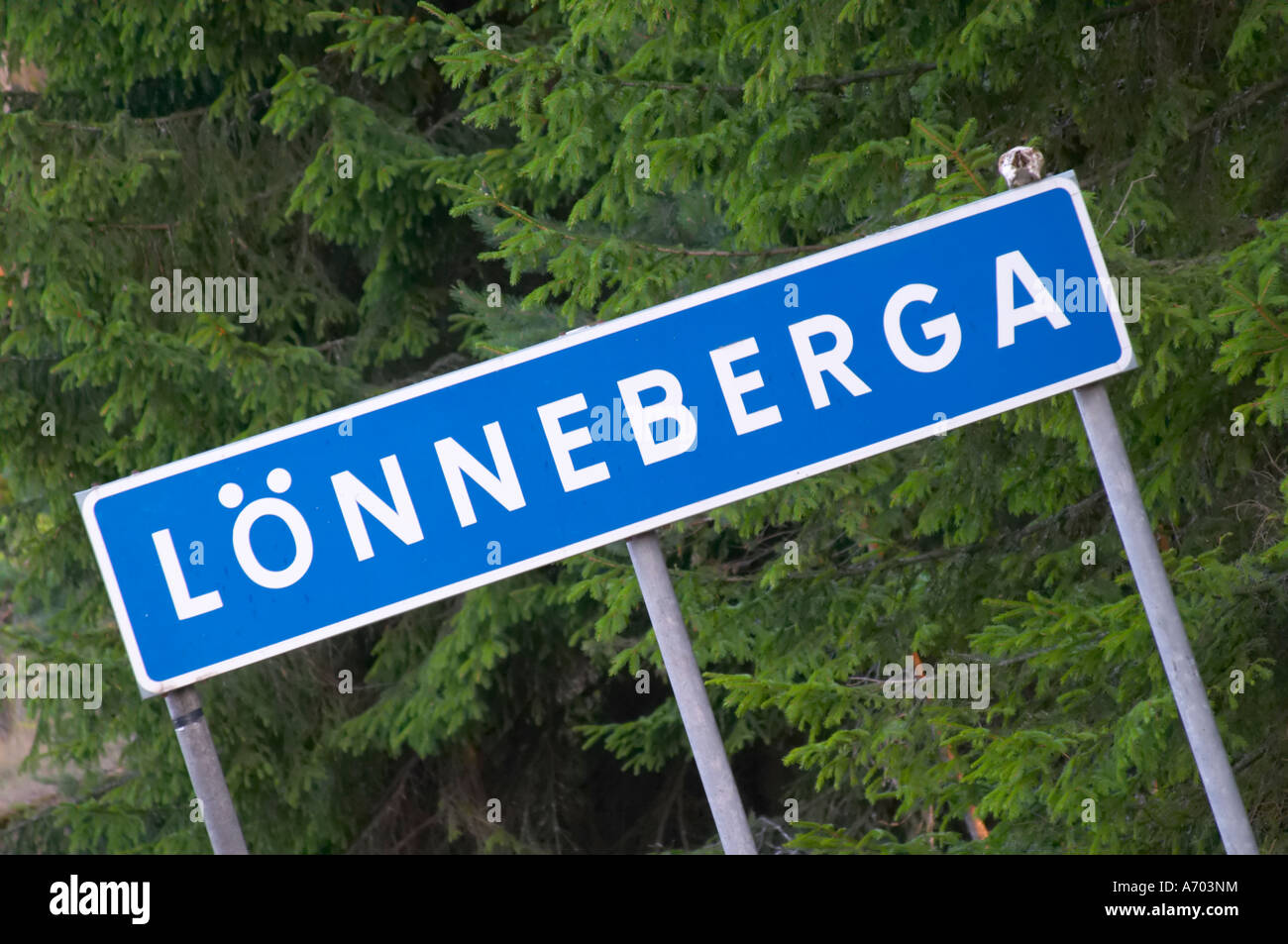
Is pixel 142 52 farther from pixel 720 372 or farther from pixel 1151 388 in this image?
pixel 720 372

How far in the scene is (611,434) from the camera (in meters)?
1.81

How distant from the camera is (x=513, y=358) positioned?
1829 millimetres

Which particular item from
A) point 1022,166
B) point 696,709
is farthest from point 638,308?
point 696,709

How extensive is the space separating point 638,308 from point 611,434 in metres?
3.59

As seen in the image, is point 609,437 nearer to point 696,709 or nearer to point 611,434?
point 611,434

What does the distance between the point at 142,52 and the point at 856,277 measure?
24.8 feet

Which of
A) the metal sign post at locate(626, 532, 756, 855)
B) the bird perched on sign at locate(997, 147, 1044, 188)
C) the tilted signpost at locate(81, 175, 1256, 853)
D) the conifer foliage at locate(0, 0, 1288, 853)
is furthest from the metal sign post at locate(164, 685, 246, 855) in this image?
the conifer foliage at locate(0, 0, 1288, 853)

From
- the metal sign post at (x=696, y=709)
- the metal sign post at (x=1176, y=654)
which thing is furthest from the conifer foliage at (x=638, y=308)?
the metal sign post at (x=696, y=709)

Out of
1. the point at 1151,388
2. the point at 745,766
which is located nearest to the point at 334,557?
the point at 1151,388

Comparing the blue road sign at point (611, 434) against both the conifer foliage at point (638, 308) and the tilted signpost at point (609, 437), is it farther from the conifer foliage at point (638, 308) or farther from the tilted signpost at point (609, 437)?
the conifer foliage at point (638, 308)

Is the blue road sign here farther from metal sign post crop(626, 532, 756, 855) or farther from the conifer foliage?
the conifer foliage

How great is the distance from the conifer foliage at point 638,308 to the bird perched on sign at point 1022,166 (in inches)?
51.0

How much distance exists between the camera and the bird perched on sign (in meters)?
1.85

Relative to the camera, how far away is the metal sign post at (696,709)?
164 centimetres
